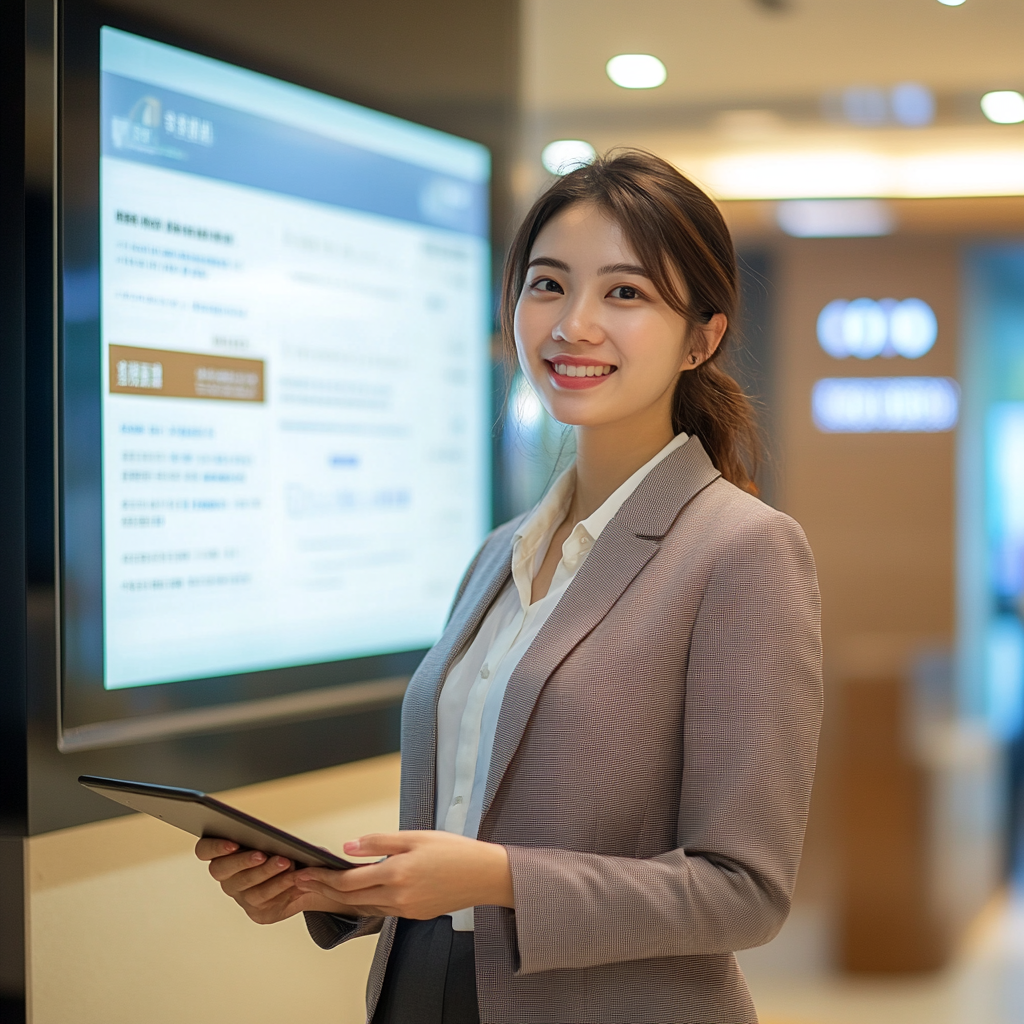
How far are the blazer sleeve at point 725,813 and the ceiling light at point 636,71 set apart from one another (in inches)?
103

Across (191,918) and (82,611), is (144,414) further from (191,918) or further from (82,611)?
(191,918)

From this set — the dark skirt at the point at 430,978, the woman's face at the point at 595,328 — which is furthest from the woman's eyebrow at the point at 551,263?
the dark skirt at the point at 430,978

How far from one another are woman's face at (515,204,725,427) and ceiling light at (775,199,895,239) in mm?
2371

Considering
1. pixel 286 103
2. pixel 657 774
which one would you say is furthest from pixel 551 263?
pixel 286 103

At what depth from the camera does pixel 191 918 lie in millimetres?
2215

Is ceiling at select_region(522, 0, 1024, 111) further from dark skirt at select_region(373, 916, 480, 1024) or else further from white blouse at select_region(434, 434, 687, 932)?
dark skirt at select_region(373, 916, 480, 1024)

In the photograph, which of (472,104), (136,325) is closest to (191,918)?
(136,325)

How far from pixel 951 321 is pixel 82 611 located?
2.73m

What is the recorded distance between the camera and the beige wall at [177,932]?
1948 mm

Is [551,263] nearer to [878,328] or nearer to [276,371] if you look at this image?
[276,371]

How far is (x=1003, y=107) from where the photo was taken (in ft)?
11.0

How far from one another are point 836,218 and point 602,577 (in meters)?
2.62

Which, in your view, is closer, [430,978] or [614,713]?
[614,713]

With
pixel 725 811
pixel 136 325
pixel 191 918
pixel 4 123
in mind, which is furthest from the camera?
pixel 191 918
